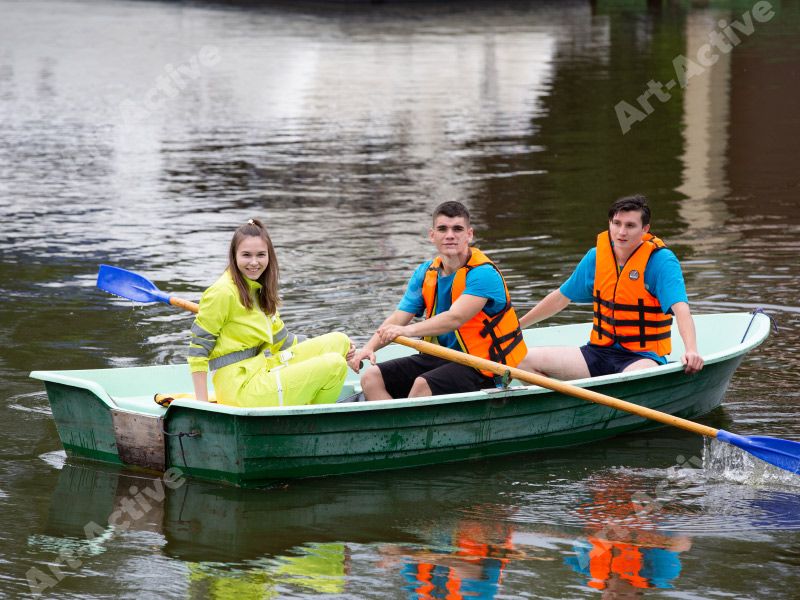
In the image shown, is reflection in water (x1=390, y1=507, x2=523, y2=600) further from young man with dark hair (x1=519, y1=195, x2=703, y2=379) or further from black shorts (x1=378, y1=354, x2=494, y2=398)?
young man with dark hair (x1=519, y1=195, x2=703, y2=379)

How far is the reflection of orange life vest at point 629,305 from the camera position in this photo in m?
7.13

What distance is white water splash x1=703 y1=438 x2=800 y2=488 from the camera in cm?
658

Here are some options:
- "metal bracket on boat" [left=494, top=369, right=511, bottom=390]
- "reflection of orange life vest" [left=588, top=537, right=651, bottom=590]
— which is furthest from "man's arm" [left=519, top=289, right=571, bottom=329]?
"reflection of orange life vest" [left=588, top=537, right=651, bottom=590]

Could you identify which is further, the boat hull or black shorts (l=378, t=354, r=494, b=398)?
black shorts (l=378, t=354, r=494, b=398)

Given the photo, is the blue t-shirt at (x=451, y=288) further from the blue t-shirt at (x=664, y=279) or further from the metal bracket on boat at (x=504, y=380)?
the blue t-shirt at (x=664, y=279)

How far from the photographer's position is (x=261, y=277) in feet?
21.5

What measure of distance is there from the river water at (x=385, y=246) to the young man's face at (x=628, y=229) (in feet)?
3.57

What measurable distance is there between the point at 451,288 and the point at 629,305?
1013mm

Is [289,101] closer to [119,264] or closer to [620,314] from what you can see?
[119,264]

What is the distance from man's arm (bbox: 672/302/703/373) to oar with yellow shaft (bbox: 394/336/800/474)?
1.30ft

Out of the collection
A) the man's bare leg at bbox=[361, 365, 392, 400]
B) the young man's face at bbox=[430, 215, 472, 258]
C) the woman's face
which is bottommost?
the man's bare leg at bbox=[361, 365, 392, 400]

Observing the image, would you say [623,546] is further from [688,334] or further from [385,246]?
[385,246]

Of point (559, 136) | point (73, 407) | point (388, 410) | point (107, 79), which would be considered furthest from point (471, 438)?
point (107, 79)

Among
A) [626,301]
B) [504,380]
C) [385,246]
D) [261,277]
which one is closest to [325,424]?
[261,277]
